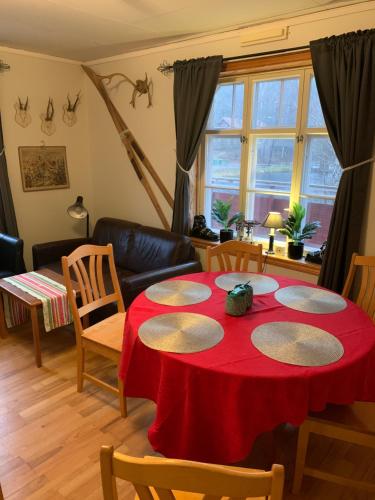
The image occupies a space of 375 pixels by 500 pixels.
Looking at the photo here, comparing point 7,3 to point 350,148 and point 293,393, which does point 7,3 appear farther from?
point 293,393

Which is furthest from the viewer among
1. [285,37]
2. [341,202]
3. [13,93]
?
[13,93]

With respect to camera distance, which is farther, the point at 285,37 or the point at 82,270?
the point at 285,37

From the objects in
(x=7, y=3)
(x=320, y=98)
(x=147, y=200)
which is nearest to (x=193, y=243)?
(x=147, y=200)

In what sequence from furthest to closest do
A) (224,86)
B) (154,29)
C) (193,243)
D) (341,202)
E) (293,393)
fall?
(193,243) < (224,86) < (154,29) < (341,202) < (293,393)

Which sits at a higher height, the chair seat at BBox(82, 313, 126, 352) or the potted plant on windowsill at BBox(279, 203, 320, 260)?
the potted plant on windowsill at BBox(279, 203, 320, 260)

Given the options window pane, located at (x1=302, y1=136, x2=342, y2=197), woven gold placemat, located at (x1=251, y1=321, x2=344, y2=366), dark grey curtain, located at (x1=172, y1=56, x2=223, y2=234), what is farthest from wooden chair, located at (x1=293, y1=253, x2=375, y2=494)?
dark grey curtain, located at (x1=172, y1=56, x2=223, y2=234)

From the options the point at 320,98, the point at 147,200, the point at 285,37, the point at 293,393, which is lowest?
the point at 293,393

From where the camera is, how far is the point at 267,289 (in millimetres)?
2209

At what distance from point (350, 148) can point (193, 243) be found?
1687 mm

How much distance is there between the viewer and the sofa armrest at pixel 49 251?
154 inches

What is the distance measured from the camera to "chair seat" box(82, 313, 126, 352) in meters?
2.25

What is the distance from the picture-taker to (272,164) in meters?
3.24

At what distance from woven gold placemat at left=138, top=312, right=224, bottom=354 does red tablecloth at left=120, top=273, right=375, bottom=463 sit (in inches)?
1.4

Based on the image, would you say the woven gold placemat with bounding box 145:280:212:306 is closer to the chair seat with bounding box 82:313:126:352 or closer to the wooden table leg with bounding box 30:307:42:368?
the chair seat with bounding box 82:313:126:352
